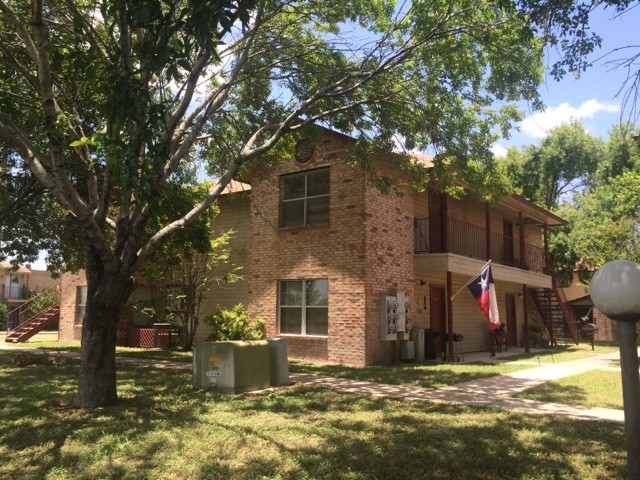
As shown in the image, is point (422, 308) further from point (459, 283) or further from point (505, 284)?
point (505, 284)

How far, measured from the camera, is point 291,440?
6113mm

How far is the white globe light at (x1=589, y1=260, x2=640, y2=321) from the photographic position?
369 centimetres

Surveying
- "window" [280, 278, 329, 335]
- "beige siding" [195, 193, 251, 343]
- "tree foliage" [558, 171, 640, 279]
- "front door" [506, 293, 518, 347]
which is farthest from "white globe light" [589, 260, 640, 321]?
"front door" [506, 293, 518, 347]

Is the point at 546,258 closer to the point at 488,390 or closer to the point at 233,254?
the point at 233,254

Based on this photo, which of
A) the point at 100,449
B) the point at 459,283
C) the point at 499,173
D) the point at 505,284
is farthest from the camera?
the point at 505,284

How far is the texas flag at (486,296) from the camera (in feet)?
45.0

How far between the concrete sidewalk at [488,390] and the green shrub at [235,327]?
1.76m

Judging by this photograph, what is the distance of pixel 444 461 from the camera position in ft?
17.7

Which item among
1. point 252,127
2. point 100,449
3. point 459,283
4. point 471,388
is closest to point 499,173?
point 471,388

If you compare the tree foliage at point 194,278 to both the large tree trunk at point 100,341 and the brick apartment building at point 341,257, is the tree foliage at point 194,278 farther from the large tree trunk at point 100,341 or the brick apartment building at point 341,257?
the large tree trunk at point 100,341

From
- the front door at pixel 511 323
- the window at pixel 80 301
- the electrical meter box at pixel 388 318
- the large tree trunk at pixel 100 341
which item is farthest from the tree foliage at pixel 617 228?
the window at pixel 80 301

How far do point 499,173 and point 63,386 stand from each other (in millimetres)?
9984

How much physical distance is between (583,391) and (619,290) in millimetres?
7205

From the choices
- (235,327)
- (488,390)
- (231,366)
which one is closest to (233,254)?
(235,327)
